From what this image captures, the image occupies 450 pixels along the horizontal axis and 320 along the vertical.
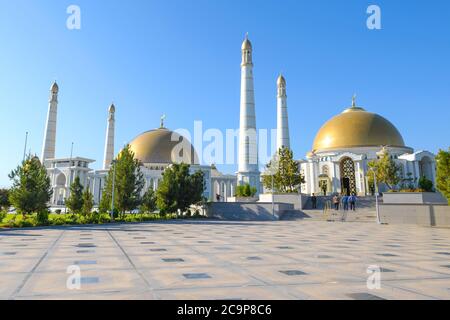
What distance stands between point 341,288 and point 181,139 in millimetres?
67193

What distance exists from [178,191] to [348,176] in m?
30.2

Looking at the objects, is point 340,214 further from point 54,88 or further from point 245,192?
point 54,88

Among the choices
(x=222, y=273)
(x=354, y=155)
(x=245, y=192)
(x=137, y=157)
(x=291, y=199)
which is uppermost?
(x=137, y=157)

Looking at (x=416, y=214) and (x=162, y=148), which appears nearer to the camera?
(x=416, y=214)

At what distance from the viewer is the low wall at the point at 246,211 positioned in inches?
1159

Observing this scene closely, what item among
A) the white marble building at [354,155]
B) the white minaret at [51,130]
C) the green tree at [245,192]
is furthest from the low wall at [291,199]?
the white minaret at [51,130]

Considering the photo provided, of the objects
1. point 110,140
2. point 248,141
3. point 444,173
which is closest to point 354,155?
point 248,141

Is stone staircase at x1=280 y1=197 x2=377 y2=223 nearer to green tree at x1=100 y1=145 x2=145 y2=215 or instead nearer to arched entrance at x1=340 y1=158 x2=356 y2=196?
green tree at x1=100 y1=145 x2=145 y2=215

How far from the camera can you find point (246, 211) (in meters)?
30.7

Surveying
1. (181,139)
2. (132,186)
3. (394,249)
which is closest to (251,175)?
(132,186)

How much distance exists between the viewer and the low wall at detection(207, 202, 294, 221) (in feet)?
96.6

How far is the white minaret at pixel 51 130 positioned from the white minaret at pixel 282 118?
43.2 meters

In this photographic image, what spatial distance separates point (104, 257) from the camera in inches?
311

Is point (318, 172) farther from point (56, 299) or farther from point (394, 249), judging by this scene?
point (56, 299)
